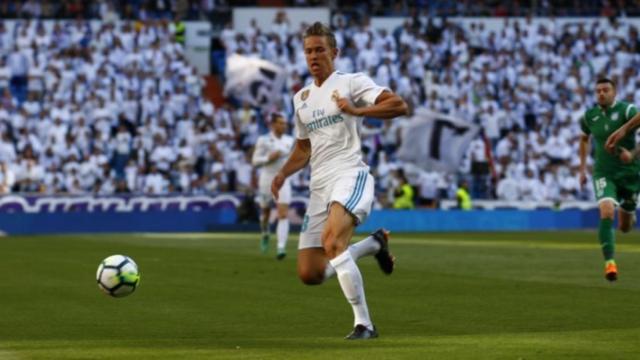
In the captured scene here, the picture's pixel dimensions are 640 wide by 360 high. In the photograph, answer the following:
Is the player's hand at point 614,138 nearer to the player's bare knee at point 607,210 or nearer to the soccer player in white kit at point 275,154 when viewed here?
the player's bare knee at point 607,210

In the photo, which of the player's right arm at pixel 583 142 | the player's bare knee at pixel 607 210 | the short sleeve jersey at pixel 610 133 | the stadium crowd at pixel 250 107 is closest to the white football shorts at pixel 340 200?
the player's bare knee at pixel 607 210

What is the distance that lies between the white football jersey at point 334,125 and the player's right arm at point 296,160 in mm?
490

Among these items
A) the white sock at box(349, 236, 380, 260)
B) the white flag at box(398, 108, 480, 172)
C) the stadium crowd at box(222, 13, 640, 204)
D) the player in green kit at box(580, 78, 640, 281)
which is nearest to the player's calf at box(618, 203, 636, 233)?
the player in green kit at box(580, 78, 640, 281)

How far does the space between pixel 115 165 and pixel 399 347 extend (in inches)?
1234

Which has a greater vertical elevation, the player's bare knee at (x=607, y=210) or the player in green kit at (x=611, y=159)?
the player in green kit at (x=611, y=159)

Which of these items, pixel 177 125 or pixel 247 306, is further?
pixel 177 125

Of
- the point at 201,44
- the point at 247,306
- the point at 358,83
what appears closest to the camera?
the point at 358,83

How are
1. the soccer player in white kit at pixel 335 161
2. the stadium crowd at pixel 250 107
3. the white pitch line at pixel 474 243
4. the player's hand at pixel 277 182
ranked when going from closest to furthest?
the soccer player in white kit at pixel 335 161 → the player's hand at pixel 277 182 → the white pitch line at pixel 474 243 → the stadium crowd at pixel 250 107

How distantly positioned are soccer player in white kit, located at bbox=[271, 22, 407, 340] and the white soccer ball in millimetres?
2311

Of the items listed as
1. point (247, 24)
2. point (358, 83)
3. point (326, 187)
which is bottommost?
point (326, 187)

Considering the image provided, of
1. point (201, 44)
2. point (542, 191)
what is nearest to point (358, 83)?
point (542, 191)

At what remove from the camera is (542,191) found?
43.9 m

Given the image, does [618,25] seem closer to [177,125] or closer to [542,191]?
[542,191]

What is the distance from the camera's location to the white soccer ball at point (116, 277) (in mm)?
13531
